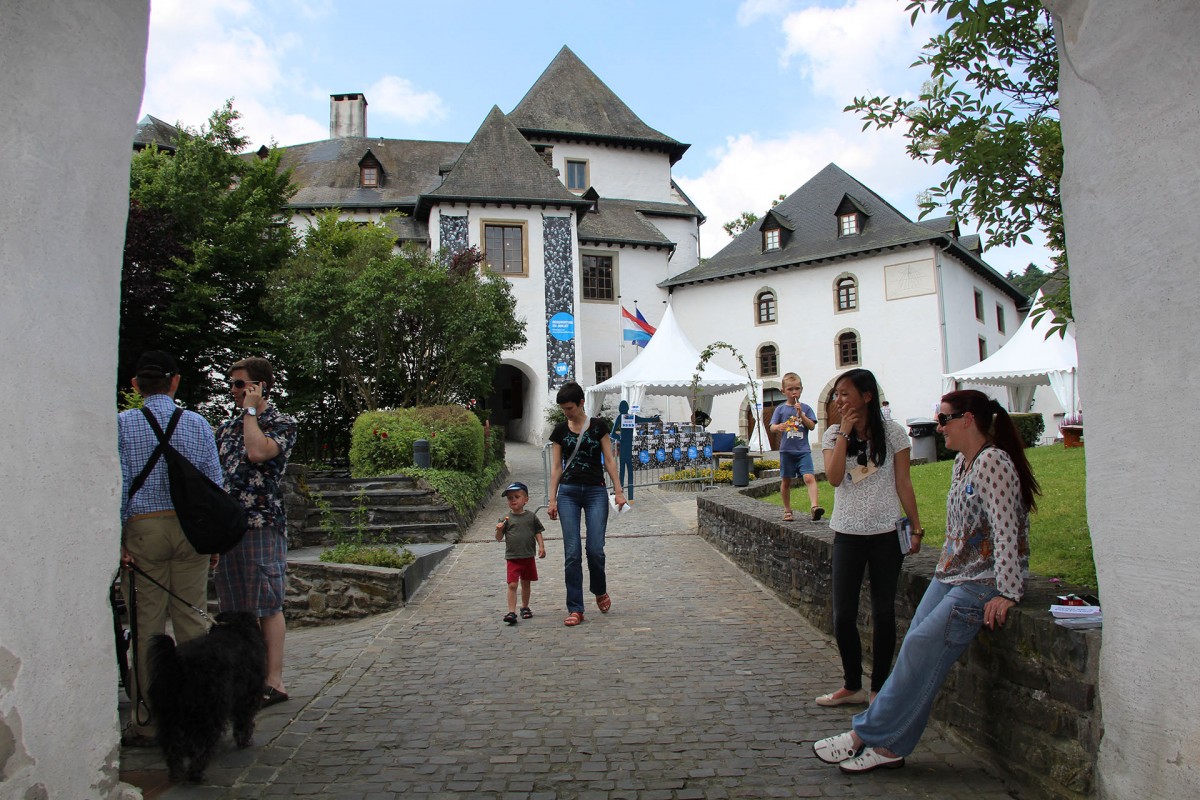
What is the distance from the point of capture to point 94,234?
3.18 meters

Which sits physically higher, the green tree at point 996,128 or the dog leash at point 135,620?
the green tree at point 996,128

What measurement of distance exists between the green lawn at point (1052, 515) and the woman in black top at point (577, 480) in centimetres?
251

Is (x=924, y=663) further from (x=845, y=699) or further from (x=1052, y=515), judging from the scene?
(x=1052, y=515)

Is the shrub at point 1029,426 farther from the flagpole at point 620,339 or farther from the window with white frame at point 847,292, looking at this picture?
the flagpole at point 620,339

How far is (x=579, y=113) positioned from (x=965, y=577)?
38558 mm

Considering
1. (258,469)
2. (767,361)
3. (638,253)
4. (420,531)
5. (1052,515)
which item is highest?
(638,253)

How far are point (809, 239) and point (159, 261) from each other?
2415 cm

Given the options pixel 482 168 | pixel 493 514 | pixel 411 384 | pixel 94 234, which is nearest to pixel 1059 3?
pixel 94 234

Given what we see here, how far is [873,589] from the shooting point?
15.1 ft

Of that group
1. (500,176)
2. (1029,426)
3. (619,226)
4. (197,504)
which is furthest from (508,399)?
(197,504)

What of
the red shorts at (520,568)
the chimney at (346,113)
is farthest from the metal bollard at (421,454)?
the chimney at (346,113)

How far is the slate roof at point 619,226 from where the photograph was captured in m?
36.2

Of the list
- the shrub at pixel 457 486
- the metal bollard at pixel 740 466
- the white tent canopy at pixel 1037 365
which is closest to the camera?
the shrub at pixel 457 486

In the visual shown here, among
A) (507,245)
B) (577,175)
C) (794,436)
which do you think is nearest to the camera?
(794,436)
